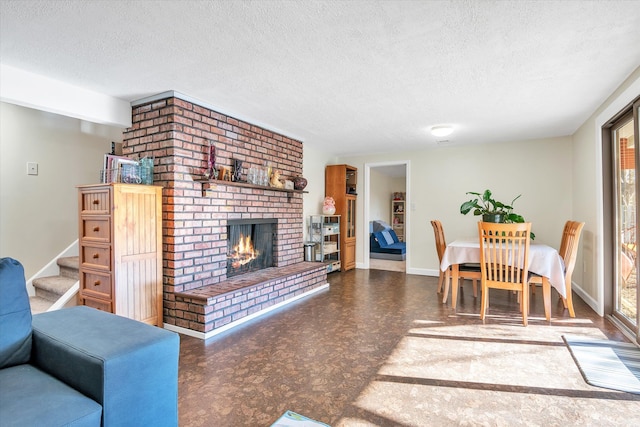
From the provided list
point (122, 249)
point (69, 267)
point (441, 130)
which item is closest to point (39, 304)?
point (69, 267)

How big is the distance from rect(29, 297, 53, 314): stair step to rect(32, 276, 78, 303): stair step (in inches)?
1.3

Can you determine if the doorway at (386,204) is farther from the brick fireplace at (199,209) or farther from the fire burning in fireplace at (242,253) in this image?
the fire burning in fireplace at (242,253)

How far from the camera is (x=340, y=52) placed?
2230mm

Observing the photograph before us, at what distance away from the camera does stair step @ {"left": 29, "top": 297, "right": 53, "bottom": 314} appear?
10.0ft

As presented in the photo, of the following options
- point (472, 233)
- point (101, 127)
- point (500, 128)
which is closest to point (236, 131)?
point (101, 127)

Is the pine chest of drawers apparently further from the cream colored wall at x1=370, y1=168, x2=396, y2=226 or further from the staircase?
the cream colored wall at x1=370, y1=168, x2=396, y2=226

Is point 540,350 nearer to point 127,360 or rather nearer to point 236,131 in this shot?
point 127,360

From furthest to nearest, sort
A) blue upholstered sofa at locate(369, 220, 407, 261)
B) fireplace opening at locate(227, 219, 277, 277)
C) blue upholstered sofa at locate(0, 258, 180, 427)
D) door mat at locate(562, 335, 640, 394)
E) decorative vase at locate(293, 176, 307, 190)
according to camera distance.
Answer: blue upholstered sofa at locate(369, 220, 407, 261) < decorative vase at locate(293, 176, 307, 190) < fireplace opening at locate(227, 219, 277, 277) < door mat at locate(562, 335, 640, 394) < blue upholstered sofa at locate(0, 258, 180, 427)

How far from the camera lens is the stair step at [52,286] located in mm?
3158

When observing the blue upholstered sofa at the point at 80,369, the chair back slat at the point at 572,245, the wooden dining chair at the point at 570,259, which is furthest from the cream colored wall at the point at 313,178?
the blue upholstered sofa at the point at 80,369

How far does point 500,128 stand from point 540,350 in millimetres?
2867

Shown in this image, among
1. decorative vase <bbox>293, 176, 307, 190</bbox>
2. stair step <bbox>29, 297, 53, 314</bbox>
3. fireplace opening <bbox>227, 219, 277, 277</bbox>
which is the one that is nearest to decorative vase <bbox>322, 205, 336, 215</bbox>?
decorative vase <bbox>293, 176, 307, 190</bbox>

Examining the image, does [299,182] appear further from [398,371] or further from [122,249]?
[398,371]

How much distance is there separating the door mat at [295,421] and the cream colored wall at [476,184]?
4378 mm
